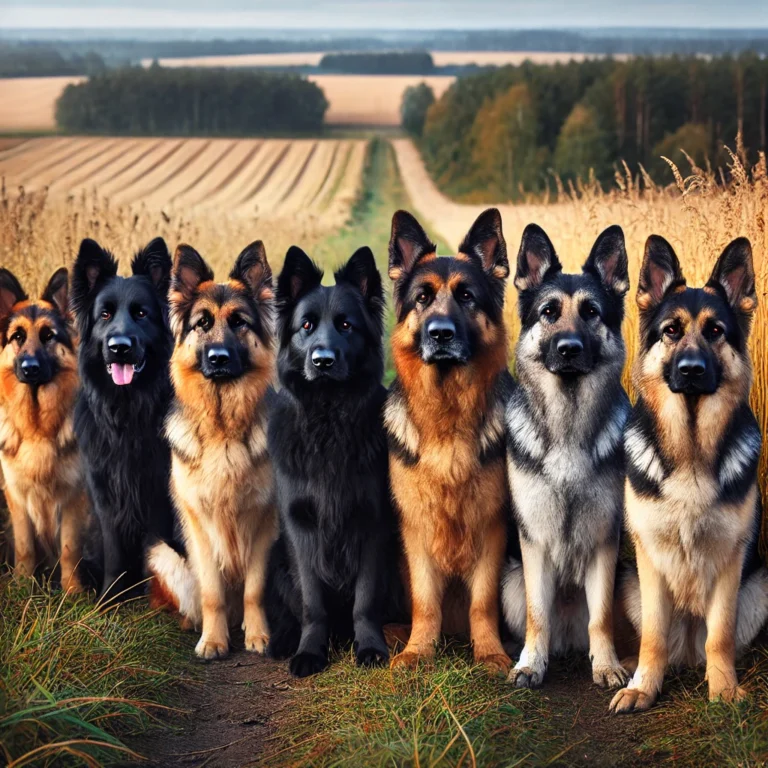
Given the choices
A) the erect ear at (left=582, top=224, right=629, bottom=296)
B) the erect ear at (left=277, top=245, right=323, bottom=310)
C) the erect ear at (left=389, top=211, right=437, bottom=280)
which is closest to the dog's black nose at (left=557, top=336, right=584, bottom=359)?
the erect ear at (left=582, top=224, right=629, bottom=296)

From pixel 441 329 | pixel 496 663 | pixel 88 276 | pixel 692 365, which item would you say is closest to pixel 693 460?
pixel 692 365

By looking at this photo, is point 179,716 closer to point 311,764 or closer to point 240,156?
point 311,764

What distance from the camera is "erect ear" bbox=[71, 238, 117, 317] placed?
5.29 metres

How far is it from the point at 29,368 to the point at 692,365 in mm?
3768

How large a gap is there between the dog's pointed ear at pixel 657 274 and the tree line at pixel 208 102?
1309cm

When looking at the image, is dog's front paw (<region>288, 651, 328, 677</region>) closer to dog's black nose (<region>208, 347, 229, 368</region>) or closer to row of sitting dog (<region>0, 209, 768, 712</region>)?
row of sitting dog (<region>0, 209, 768, 712</region>)

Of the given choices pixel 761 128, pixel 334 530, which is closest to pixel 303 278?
pixel 334 530

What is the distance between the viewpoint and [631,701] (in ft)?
13.9

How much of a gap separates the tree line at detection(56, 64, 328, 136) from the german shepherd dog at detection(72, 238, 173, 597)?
1130 centimetres

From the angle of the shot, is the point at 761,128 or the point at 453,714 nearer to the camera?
the point at 453,714

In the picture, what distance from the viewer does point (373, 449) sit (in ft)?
16.0

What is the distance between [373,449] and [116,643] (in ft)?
5.46

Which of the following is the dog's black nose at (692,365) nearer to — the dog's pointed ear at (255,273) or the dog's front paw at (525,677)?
the dog's front paw at (525,677)

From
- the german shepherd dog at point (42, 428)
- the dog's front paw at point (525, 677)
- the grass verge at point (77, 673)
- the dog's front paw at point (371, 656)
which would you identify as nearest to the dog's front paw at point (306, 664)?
the dog's front paw at point (371, 656)
